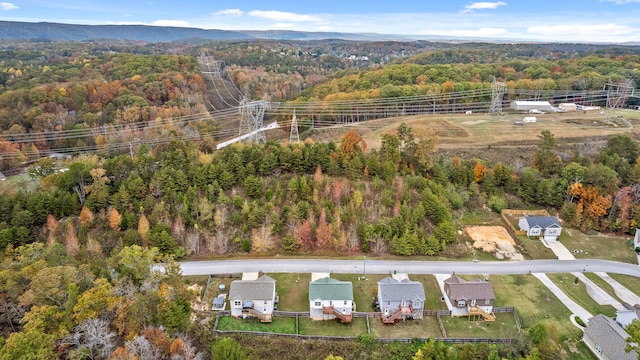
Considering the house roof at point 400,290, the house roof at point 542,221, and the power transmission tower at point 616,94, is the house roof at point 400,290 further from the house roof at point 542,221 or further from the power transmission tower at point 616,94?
the power transmission tower at point 616,94

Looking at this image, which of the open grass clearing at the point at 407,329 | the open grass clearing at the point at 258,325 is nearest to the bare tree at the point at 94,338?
the open grass clearing at the point at 258,325

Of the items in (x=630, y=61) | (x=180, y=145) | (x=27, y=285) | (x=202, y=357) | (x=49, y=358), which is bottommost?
(x=202, y=357)

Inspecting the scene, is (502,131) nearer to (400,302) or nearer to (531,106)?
(531,106)

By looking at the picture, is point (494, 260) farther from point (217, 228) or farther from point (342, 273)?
point (217, 228)

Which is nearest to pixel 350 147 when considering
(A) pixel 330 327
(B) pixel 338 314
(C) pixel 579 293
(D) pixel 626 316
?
(B) pixel 338 314

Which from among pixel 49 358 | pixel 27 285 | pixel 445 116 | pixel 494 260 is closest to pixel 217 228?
pixel 27 285

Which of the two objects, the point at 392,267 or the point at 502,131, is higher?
the point at 502,131

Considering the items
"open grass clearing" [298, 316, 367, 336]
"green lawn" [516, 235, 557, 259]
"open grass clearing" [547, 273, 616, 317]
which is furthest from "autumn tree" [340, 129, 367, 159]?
"open grass clearing" [547, 273, 616, 317]

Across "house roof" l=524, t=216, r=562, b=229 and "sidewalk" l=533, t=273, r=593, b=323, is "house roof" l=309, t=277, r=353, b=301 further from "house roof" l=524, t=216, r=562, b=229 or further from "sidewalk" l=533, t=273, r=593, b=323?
"house roof" l=524, t=216, r=562, b=229
